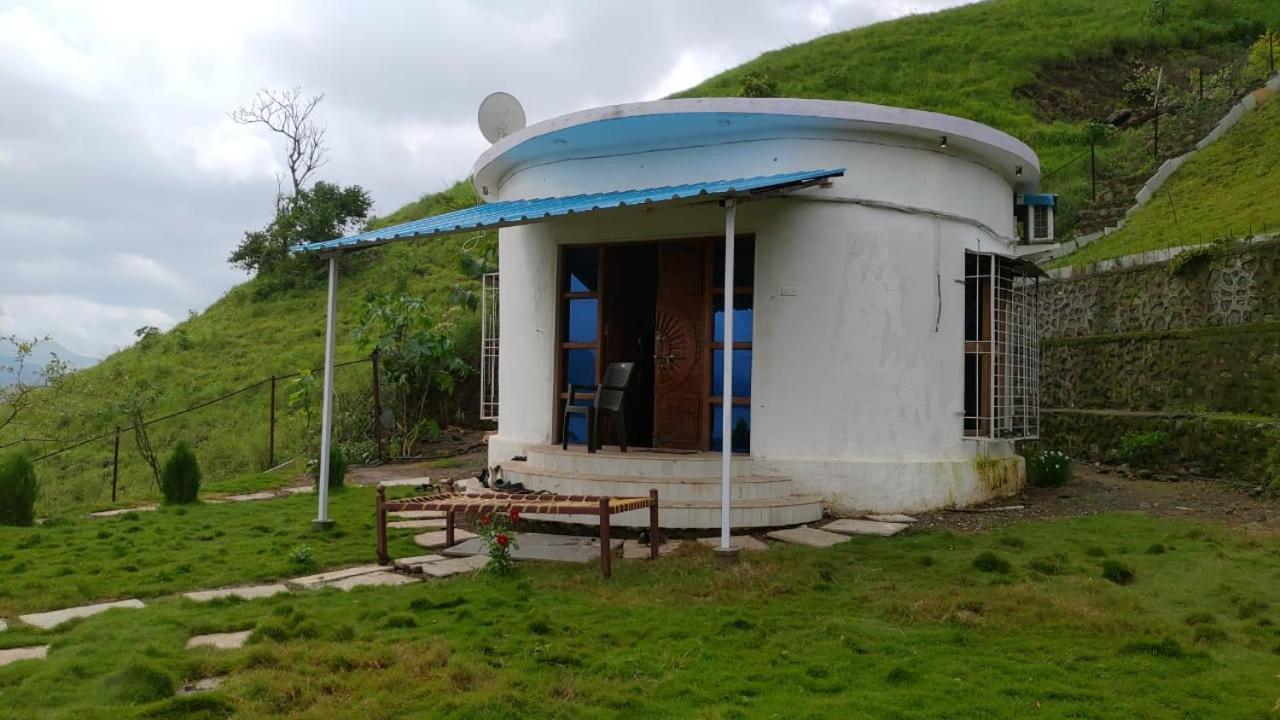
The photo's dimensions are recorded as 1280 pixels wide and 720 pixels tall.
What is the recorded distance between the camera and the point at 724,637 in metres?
4.25

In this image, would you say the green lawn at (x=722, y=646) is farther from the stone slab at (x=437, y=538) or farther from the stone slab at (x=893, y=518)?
the stone slab at (x=893, y=518)

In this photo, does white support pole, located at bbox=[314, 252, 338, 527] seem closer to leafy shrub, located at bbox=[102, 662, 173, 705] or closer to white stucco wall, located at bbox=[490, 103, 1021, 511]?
white stucco wall, located at bbox=[490, 103, 1021, 511]

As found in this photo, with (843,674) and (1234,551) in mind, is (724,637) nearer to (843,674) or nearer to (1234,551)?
(843,674)

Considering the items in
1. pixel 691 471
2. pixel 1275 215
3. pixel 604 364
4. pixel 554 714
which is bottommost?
pixel 554 714

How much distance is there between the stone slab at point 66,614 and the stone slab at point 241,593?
0.98 feet

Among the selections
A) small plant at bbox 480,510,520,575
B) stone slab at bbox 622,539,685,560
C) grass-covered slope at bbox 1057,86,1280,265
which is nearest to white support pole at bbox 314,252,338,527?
small plant at bbox 480,510,520,575

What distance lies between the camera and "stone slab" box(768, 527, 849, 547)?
6539 mm

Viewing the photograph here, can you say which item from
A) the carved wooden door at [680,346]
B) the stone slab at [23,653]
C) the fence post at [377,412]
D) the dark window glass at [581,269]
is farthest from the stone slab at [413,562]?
the fence post at [377,412]

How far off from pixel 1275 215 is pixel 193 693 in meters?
12.5

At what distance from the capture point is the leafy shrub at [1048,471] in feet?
30.2

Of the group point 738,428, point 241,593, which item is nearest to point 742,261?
point 738,428

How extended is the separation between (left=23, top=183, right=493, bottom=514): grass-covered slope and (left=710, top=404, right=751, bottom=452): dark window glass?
652cm

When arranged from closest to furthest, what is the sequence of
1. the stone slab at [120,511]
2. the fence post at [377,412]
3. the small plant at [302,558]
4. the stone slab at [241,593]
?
the stone slab at [241,593] → the small plant at [302,558] → the stone slab at [120,511] → the fence post at [377,412]

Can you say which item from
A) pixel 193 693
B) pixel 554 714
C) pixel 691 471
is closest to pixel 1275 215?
pixel 691 471
